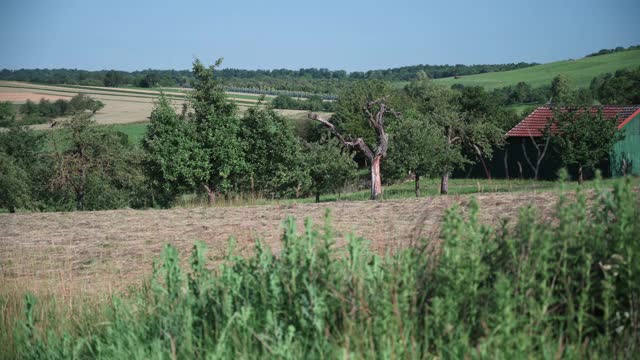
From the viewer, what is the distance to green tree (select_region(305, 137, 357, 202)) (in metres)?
34.4

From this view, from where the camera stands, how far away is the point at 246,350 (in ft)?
14.2

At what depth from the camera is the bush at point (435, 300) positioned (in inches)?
157

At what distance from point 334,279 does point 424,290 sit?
617 mm

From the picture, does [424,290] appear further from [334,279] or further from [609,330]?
[609,330]

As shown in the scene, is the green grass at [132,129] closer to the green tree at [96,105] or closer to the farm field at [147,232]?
the green tree at [96,105]

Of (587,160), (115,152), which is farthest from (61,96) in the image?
(587,160)

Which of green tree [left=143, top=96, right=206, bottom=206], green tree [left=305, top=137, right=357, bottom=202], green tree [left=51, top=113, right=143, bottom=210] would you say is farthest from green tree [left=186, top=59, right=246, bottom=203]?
green tree [left=51, top=113, right=143, bottom=210]

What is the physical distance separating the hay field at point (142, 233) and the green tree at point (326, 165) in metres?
19.2

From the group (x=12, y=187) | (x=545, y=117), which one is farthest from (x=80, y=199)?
(x=545, y=117)

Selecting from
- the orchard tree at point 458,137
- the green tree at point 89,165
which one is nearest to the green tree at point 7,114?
the green tree at point 89,165

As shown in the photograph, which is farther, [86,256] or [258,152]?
[258,152]

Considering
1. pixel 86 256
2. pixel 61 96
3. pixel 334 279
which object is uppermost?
pixel 61 96

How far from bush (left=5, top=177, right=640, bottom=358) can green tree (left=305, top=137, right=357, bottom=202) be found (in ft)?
94.2

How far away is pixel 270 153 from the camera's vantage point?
3206 cm
